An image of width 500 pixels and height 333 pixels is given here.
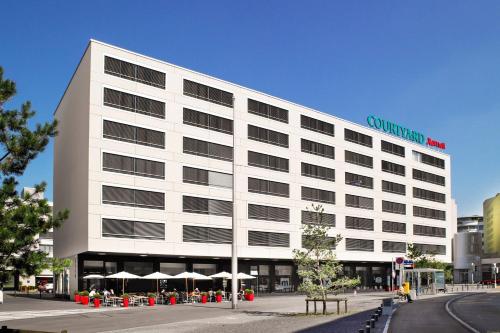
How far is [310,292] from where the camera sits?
34312 mm

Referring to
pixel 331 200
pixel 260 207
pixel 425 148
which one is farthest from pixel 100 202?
pixel 425 148

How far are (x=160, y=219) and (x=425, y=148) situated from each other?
200ft

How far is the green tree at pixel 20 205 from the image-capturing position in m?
15.7

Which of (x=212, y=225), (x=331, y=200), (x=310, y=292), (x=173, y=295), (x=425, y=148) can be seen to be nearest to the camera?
(x=310, y=292)

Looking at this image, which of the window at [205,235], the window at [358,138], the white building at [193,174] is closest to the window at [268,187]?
the white building at [193,174]

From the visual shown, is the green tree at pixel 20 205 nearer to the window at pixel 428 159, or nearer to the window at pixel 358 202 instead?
the window at pixel 358 202

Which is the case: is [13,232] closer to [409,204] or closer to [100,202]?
[100,202]

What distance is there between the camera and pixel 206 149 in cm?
6731

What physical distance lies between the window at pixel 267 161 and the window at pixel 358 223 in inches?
602

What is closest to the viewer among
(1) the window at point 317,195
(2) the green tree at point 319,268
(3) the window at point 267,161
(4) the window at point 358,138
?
(2) the green tree at point 319,268

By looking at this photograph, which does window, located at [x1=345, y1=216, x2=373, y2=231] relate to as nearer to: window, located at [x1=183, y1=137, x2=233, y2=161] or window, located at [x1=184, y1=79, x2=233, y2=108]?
window, located at [x1=183, y1=137, x2=233, y2=161]

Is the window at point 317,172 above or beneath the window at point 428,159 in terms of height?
beneath

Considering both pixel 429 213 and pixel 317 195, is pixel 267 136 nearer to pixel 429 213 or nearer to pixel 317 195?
pixel 317 195

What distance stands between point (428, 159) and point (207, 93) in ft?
177
